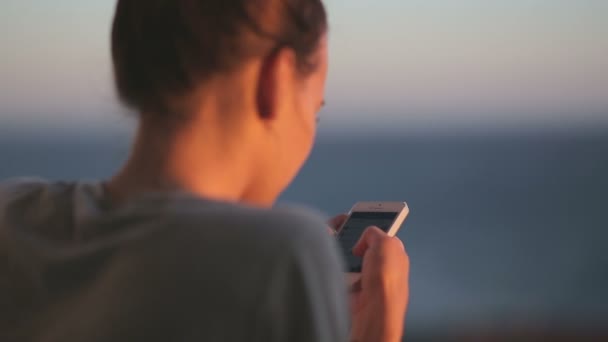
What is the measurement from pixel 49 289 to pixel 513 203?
2766mm

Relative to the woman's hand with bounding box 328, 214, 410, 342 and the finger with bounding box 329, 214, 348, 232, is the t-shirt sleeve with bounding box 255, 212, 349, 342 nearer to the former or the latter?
the woman's hand with bounding box 328, 214, 410, 342

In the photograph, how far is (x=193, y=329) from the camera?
0.43m

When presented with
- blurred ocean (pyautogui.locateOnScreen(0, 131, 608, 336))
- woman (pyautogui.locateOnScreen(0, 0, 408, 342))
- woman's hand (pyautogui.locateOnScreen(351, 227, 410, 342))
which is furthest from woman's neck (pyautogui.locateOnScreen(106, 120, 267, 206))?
blurred ocean (pyautogui.locateOnScreen(0, 131, 608, 336))

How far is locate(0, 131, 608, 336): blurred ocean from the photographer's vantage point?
7.31ft

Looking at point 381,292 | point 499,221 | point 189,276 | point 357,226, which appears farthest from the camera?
point 499,221

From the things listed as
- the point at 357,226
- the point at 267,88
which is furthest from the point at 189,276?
the point at 357,226

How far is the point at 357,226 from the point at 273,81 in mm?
337

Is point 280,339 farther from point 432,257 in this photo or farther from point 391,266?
point 432,257

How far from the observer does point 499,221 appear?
10.8ft

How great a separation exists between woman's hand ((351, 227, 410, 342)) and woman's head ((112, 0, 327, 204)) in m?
0.16

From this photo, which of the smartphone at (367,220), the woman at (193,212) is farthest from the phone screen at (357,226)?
the woman at (193,212)

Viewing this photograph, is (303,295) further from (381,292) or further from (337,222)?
(337,222)

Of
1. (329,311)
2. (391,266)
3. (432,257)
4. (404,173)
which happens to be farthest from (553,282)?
(329,311)

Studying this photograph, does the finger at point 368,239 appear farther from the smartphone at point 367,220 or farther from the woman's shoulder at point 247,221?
the woman's shoulder at point 247,221
